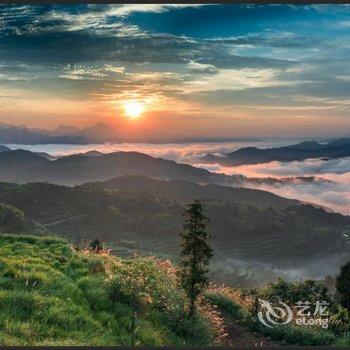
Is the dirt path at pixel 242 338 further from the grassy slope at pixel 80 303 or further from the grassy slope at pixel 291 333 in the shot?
the grassy slope at pixel 80 303

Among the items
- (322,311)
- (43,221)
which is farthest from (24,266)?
(43,221)

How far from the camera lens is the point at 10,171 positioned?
176625 millimetres

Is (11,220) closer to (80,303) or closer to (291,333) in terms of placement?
(291,333)

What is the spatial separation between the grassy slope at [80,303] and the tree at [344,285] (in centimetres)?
663

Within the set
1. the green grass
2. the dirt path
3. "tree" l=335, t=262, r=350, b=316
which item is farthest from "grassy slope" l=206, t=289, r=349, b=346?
"tree" l=335, t=262, r=350, b=316

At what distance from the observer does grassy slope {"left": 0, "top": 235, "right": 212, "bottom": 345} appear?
514 inches

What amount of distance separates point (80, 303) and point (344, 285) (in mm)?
11394

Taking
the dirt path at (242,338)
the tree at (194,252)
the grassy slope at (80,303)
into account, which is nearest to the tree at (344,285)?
the dirt path at (242,338)

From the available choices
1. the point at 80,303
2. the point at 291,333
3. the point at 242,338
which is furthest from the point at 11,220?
the point at 80,303

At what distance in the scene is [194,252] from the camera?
17.5 m

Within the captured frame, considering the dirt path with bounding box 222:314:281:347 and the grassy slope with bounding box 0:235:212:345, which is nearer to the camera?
the grassy slope with bounding box 0:235:212:345

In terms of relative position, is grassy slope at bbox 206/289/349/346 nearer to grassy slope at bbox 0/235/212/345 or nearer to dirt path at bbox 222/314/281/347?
Result: dirt path at bbox 222/314/281/347

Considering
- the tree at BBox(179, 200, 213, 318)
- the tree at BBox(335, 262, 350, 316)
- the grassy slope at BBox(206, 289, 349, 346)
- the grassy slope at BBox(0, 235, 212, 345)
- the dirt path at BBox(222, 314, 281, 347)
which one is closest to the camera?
the grassy slope at BBox(0, 235, 212, 345)

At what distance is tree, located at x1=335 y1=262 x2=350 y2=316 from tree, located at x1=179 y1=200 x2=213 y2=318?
697cm
